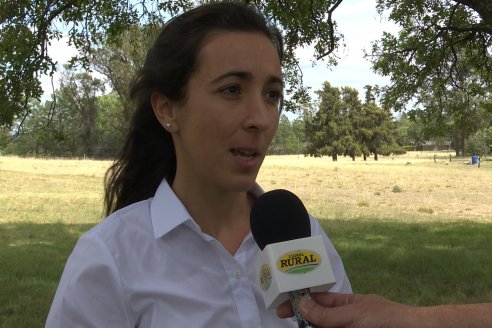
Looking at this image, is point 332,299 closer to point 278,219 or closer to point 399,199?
point 278,219

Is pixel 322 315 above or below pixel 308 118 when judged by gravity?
below

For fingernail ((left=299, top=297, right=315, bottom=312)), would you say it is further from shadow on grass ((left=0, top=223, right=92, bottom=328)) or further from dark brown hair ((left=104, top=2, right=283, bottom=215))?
shadow on grass ((left=0, top=223, right=92, bottom=328))

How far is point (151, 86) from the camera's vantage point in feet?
7.35

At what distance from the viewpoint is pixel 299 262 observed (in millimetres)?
1452

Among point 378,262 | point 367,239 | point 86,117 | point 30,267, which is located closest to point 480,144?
point 86,117

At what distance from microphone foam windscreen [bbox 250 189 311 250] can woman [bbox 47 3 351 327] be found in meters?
0.12

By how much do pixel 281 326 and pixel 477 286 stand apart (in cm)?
716

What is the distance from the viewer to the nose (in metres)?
1.83

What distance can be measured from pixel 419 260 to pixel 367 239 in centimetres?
268

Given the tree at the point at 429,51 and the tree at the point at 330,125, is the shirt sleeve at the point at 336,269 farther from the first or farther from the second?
the tree at the point at 330,125

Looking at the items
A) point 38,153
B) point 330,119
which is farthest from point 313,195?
point 38,153

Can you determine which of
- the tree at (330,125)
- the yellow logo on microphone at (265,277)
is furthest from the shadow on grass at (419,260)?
the tree at (330,125)

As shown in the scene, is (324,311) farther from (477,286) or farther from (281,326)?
(477,286)

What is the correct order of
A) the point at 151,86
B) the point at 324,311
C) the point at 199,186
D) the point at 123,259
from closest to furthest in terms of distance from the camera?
the point at 324,311 → the point at 123,259 → the point at 199,186 → the point at 151,86
